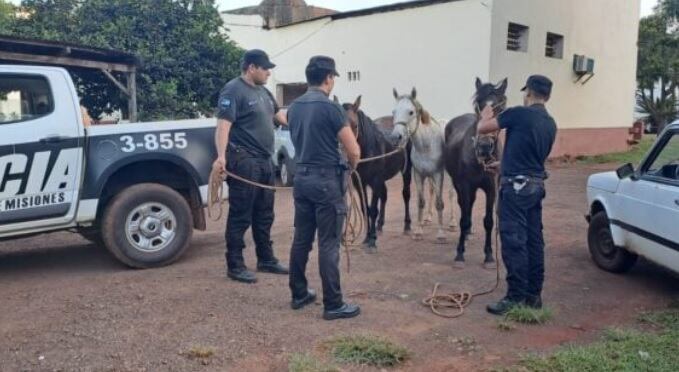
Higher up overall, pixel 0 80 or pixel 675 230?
pixel 0 80

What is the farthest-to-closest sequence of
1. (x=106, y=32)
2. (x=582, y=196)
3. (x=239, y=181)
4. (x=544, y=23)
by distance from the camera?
(x=544, y=23)
(x=106, y=32)
(x=582, y=196)
(x=239, y=181)

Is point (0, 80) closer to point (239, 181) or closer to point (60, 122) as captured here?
point (60, 122)

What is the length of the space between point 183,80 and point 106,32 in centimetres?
184

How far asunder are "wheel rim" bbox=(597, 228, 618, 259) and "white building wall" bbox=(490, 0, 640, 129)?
8.99 m

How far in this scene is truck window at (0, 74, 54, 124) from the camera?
5480mm

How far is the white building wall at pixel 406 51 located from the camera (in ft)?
48.7

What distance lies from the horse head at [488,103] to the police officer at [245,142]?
1.93 m

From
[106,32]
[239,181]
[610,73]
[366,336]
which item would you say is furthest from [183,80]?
[610,73]

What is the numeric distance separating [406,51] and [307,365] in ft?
43.7

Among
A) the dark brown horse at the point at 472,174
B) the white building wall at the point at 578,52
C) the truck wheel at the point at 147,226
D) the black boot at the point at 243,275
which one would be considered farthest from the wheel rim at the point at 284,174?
the black boot at the point at 243,275

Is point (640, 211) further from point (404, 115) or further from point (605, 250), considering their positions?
point (404, 115)

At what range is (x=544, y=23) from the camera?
16672 millimetres

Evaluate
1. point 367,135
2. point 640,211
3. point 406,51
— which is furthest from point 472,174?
point 406,51

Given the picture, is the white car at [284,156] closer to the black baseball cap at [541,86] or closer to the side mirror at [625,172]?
the side mirror at [625,172]
